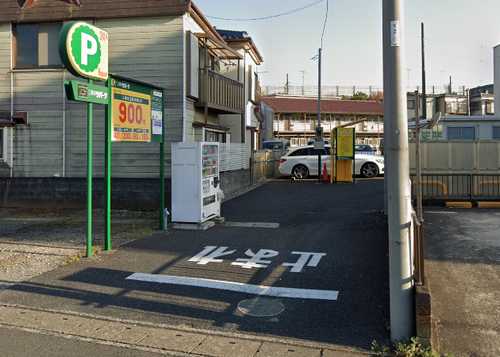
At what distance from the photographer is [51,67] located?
1322 centimetres

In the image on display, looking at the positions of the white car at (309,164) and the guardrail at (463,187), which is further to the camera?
the white car at (309,164)

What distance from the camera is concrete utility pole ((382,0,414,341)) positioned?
14.3 feet

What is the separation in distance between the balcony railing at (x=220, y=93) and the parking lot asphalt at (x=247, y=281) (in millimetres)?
4817

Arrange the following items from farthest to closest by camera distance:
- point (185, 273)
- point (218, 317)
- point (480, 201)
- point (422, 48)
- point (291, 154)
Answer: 1. point (422, 48)
2. point (291, 154)
3. point (480, 201)
4. point (185, 273)
5. point (218, 317)

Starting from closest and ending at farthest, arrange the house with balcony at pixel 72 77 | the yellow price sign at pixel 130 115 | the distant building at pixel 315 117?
1. the yellow price sign at pixel 130 115
2. the house with balcony at pixel 72 77
3. the distant building at pixel 315 117

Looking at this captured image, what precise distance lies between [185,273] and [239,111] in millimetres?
11004

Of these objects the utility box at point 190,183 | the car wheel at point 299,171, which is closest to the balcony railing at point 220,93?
the utility box at point 190,183

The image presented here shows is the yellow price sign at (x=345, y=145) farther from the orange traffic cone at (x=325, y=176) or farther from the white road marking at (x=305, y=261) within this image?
the white road marking at (x=305, y=261)

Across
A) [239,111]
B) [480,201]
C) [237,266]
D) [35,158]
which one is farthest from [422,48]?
[237,266]

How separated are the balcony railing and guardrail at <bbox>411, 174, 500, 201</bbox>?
256 inches

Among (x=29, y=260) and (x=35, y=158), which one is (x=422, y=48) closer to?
(x=35, y=158)

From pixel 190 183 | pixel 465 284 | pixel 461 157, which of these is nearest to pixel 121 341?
pixel 465 284

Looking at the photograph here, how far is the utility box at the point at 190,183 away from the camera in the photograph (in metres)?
9.84

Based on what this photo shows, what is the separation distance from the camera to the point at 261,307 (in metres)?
5.32
